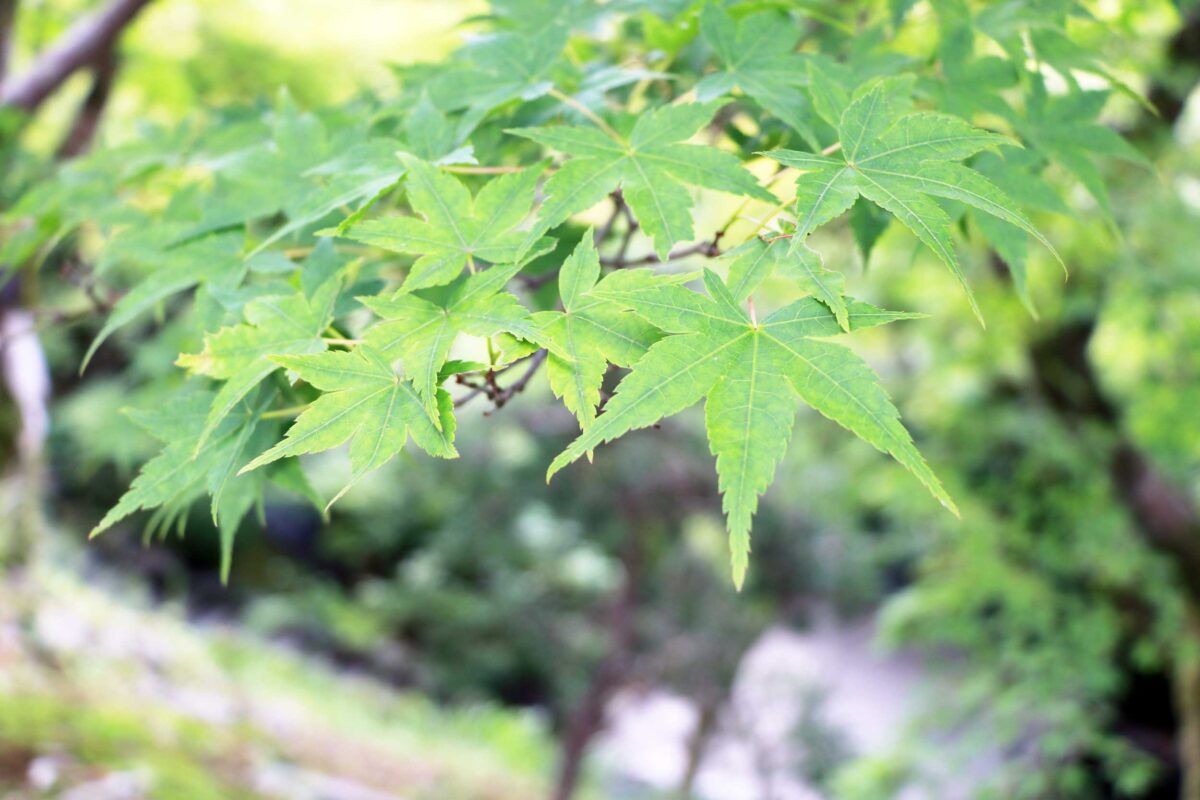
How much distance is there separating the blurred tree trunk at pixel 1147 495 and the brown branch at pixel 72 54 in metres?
3.83

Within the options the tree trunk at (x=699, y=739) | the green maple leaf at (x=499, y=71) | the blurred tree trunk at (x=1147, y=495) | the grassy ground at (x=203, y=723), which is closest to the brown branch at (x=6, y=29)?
the grassy ground at (x=203, y=723)

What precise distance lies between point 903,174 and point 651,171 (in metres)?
0.22

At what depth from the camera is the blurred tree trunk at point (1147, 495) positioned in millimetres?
3926

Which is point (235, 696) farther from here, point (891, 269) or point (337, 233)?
point (337, 233)

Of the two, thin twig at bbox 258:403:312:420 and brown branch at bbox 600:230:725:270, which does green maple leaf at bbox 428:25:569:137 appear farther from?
thin twig at bbox 258:403:312:420

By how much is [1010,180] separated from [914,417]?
3.97m

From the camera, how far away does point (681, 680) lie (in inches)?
184

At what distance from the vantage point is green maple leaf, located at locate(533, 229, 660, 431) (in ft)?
2.37

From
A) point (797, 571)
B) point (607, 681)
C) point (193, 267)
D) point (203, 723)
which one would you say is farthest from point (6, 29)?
point (797, 571)

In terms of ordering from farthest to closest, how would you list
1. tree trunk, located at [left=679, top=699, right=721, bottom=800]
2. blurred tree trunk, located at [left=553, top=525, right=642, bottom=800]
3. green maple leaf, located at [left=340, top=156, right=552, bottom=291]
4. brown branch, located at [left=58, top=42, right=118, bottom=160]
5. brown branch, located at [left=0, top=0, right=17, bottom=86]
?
tree trunk, located at [left=679, top=699, right=721, bottom=800] < blurred tree trunk, located at [left=553, top=525, right=642, bottom=800] < brown branch, located at [left=58, top=42, right=118, bottom=160] < brown branch, located at [left=0, top=0, right=17, bottom=86] < green maple leaf, located at [left=340, top=156, right=552, bottom=291]

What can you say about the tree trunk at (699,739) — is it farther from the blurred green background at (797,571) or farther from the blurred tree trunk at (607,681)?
the blurred tree trunk at (607,681)

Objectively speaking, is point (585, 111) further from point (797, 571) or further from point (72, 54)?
point (797, 571)

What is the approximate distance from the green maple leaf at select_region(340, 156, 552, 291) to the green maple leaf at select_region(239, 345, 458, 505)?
0.09 meters

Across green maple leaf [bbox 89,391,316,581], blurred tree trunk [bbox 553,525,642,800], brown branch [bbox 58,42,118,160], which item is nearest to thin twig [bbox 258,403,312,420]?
green maple leaf [bbox 89,391,316,581]
